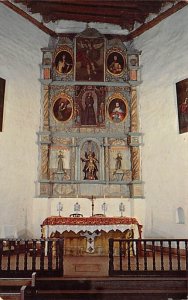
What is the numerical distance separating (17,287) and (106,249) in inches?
166

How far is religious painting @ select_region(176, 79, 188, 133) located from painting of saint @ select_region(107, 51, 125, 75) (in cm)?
252

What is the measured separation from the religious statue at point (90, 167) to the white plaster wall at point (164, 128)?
5.35ft

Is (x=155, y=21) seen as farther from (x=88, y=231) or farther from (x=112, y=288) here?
(x=112, y=288)

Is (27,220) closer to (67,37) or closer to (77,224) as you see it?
(77,224)

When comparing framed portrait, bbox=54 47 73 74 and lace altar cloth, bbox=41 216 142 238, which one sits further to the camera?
framed portrait, bbox=54 47 73 74

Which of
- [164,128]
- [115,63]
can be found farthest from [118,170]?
[115,63]

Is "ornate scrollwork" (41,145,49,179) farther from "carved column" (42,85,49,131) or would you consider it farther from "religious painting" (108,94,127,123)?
"religious painting" (108,94,127,123)

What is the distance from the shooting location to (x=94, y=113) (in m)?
13.5

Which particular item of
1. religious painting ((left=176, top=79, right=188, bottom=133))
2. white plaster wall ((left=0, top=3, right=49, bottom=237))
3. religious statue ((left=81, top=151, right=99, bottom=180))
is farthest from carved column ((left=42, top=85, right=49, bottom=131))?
religious painting ((left=176, top=79, right=188, bottom=133))

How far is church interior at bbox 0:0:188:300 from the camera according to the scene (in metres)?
12.2

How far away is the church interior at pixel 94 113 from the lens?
482 inches

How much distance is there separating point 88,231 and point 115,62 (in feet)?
21.1

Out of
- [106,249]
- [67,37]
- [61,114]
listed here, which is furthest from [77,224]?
[67,37]

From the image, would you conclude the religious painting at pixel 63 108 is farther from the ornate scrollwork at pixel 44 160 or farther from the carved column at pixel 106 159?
the carved column at pixel 106 159
